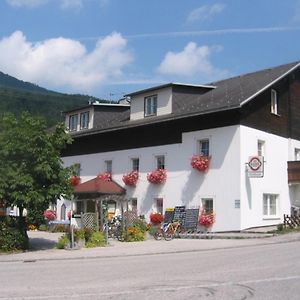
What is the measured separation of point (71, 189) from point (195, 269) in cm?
991

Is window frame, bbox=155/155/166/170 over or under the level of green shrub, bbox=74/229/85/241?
over

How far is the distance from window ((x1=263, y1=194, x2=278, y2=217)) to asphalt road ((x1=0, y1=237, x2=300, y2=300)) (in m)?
12.6

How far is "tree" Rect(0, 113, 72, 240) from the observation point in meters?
20.8

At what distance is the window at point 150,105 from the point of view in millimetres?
34228

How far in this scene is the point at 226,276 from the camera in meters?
11.9

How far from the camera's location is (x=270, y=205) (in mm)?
30656

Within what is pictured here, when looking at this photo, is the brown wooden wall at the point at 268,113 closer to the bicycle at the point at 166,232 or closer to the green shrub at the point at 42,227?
the bicycle at the point at 166,232

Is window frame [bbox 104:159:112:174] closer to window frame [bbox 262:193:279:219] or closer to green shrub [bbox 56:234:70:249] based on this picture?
window frame [bbox 262:193:279:219]

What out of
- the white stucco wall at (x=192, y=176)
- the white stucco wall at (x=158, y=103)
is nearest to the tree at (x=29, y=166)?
the white stucco wall at (x=192, y=176)

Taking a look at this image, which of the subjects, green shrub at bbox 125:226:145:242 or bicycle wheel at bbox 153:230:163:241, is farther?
bicycle wheel at bbox 153:230:163:241

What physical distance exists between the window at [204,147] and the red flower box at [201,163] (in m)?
0.63

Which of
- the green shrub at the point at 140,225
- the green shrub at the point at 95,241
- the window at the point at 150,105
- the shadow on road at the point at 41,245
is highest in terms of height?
the window at the point at 150,105

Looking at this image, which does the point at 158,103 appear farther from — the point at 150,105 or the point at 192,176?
the point at 192,176

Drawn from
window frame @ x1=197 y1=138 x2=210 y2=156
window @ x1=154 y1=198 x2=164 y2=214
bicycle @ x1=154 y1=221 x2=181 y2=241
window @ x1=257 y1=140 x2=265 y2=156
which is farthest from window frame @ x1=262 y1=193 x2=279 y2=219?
bicycle @ x1=154 y1=221 x2=181 y2=241
